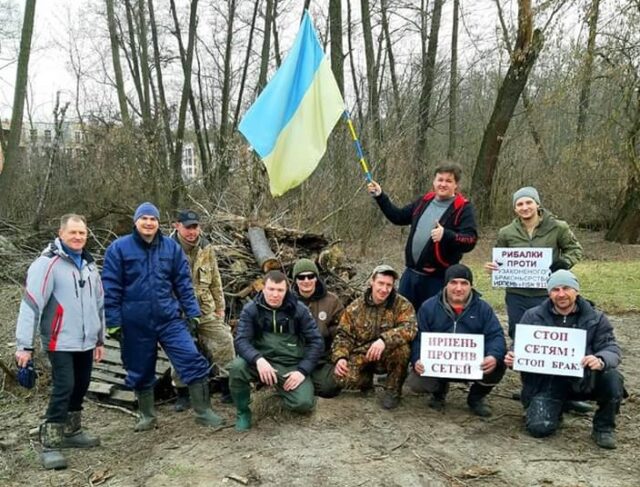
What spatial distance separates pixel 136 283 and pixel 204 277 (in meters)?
0.82

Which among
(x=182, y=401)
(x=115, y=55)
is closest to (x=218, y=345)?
(x=182, y=401)

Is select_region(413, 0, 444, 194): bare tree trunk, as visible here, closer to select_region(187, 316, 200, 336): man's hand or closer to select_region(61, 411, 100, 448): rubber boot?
select_region(187, 316, 200, 336): man's hand

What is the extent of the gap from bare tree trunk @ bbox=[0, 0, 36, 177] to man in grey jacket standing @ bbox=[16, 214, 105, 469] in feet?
37.1

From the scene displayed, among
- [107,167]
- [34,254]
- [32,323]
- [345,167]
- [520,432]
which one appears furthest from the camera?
[107,167]

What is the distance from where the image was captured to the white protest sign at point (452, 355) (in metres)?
4.70

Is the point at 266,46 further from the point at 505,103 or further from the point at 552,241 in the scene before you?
the point at 552,241

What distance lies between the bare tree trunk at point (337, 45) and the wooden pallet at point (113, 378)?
390 inches

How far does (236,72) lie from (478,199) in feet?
43.1

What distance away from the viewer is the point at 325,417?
15.4 ft

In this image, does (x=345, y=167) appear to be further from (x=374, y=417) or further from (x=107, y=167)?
(x=374, y=417)

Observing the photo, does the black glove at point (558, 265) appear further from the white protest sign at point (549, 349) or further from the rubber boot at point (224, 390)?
the rubber boot at point (224, 390)

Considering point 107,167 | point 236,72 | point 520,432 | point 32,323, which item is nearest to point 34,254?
point 107,167

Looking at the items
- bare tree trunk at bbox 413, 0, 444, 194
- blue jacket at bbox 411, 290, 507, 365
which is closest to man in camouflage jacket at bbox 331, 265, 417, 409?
blue jacket at bbox 411, 290, 507, 365

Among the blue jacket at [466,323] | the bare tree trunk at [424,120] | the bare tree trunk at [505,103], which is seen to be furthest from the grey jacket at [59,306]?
the bare tree trunk at [424,120]
